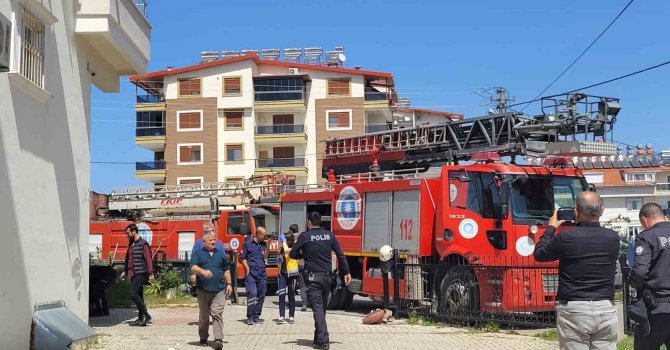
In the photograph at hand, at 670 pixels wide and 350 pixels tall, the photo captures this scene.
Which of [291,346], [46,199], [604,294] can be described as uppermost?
[46,199]

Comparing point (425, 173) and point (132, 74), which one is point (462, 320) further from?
point (132, 74)

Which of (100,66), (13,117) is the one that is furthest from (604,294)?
(100,66)

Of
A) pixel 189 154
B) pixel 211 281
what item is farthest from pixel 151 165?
pixel 211 281

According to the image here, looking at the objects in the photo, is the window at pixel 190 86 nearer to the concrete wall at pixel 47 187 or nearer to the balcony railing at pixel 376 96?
the balcony railing at pixel 376 96

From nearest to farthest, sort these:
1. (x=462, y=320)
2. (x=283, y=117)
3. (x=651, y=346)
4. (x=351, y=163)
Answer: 1. (x=651, y=346)
2. (x=462, y=320)
3. (x=351, y=163)
4. (x=283, y=117)

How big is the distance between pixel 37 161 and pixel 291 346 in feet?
13.7

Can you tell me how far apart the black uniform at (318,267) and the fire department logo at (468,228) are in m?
3.17

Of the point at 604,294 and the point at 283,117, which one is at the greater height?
the point at 283,117

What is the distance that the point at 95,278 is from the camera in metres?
13.7

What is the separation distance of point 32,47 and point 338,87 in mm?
49503

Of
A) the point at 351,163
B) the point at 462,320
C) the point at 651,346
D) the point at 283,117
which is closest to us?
the point at 651,346

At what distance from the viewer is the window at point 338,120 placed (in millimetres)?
57531

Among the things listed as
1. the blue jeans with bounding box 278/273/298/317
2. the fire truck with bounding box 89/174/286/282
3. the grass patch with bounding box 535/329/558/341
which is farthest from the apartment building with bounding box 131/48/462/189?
the grass patch with bounding box 535/329/558/341

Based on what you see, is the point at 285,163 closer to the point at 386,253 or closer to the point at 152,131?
the point at 152,131
